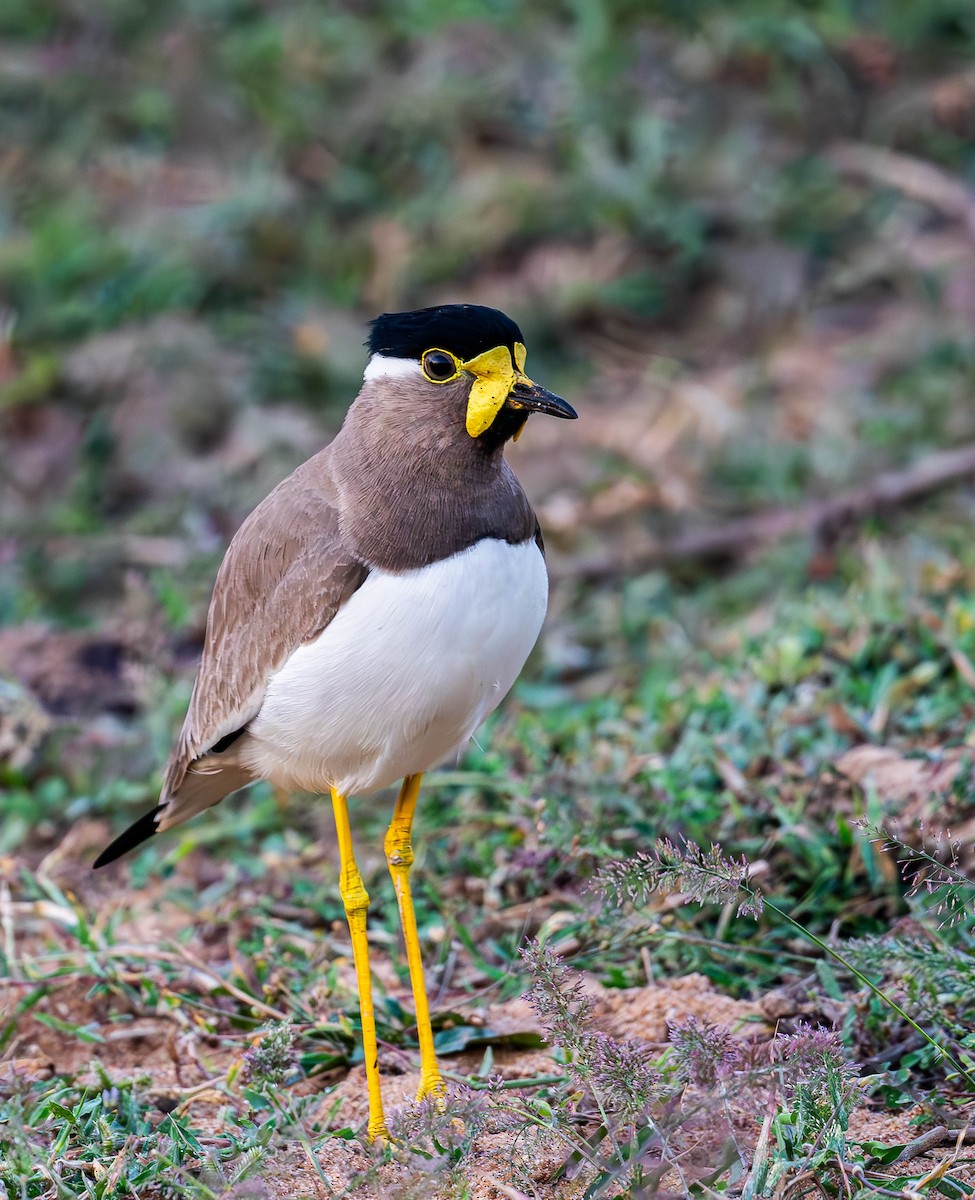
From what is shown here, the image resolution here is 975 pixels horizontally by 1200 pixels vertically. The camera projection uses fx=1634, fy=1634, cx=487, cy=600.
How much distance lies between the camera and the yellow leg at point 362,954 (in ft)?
12.1

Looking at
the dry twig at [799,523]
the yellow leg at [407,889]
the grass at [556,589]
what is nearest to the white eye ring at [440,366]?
the yellow leg at [407,889]

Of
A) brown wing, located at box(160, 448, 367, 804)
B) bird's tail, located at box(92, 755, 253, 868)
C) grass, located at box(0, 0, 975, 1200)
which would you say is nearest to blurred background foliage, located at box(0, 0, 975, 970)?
grass, located at box(0, 0, 975, 1200)

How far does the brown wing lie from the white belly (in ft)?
0.24

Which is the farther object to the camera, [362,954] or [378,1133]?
[362,954]

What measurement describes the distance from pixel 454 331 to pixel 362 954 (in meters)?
1.48

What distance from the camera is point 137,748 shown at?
19.1ft

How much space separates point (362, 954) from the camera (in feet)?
12.8

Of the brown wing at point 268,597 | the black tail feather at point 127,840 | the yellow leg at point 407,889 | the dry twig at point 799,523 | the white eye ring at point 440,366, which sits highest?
the white eye ring at point 440,366

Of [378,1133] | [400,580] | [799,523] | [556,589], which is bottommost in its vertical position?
[556,589]

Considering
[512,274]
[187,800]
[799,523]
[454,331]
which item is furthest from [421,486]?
[512,274]

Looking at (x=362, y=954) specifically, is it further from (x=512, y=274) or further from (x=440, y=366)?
(x=512, y=274)

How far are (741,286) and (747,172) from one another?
0.62m

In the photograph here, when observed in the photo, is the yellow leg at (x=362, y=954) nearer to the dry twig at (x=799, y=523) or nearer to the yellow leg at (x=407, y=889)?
the yellow leg at (x=407, y=889)

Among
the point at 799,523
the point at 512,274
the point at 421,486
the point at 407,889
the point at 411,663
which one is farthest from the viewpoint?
the point at 512,274
